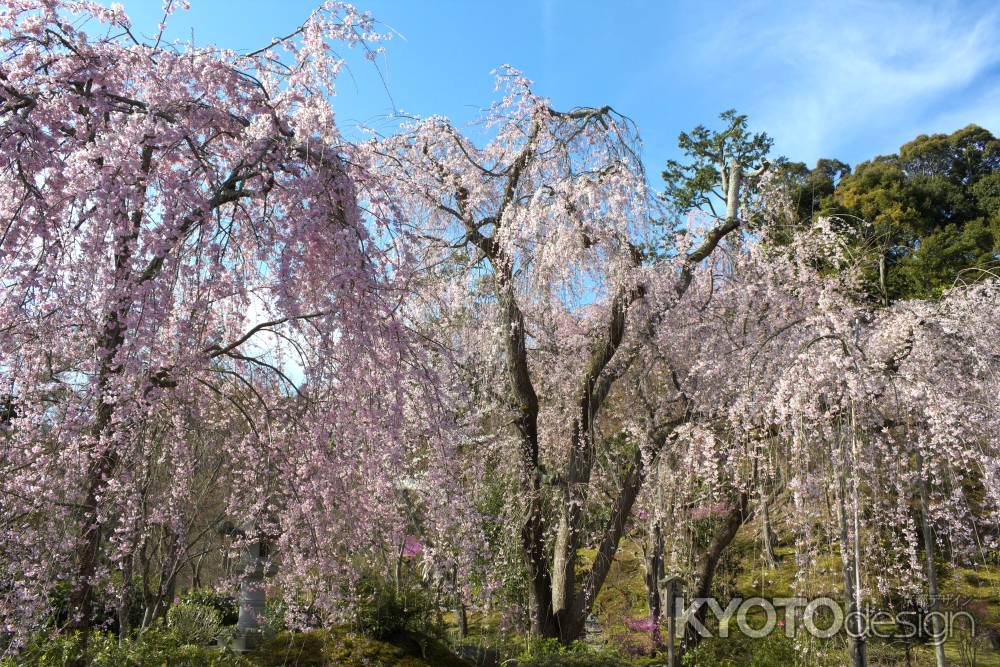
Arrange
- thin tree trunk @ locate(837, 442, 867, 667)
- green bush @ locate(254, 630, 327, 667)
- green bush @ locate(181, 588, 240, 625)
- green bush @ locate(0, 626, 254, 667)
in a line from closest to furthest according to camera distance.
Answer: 1. thin tree trunk @ locate(837, 442, 867, 667)
2. green bush @ locate(0, 626, 254, 667)
3. green bush @ locate(254, 630, 327, 667)
4. green bush @ locate(181, 588, 240, 625)

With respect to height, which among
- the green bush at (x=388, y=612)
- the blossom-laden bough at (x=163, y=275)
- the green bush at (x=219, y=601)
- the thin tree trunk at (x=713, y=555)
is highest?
the blossom-laden bough at (x=163, y=275)

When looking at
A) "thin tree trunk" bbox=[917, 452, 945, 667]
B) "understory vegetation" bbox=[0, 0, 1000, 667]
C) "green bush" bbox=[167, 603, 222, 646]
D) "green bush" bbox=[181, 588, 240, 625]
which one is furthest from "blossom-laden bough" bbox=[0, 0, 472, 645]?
"green bush" bbox=[181, 588, 240, 625]

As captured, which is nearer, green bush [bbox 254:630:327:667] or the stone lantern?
green bush [bbox 254:630:327:667]

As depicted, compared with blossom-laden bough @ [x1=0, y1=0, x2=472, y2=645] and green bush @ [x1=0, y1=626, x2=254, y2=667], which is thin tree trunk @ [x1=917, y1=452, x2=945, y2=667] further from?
green bush @ [x1=0, y1=626, x2=254, y2=667]

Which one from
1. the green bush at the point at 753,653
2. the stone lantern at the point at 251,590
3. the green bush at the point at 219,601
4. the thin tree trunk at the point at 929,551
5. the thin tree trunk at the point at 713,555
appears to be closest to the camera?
the thin tree trunk at the point at 929,551

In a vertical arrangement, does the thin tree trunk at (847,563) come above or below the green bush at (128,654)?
above

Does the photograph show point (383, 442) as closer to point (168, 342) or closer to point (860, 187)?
point (168, 342)

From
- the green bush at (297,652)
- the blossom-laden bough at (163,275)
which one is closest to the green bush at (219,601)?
the green bush at (297,652)

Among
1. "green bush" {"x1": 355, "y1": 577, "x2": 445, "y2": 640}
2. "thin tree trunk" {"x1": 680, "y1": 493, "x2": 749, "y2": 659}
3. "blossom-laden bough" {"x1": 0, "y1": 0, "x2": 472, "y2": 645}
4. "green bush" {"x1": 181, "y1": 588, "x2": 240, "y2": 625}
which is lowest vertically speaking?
"green bush" {"x1": 181, "y1": 588, "x2": 240, "y2": 625}

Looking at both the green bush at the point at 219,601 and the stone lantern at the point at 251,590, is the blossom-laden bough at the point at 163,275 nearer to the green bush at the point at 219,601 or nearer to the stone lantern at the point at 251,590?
the stone lantern at the point at 251,590

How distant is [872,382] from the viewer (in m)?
5.12

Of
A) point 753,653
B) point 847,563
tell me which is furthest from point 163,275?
point 753,653

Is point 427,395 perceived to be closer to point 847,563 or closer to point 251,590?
point 847,563

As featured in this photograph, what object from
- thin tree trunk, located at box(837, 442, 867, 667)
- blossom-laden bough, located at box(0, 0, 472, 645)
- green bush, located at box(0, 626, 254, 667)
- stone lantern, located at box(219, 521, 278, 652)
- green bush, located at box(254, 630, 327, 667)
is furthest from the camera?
stone lantern, located at box(219, 521, 278, 652)
